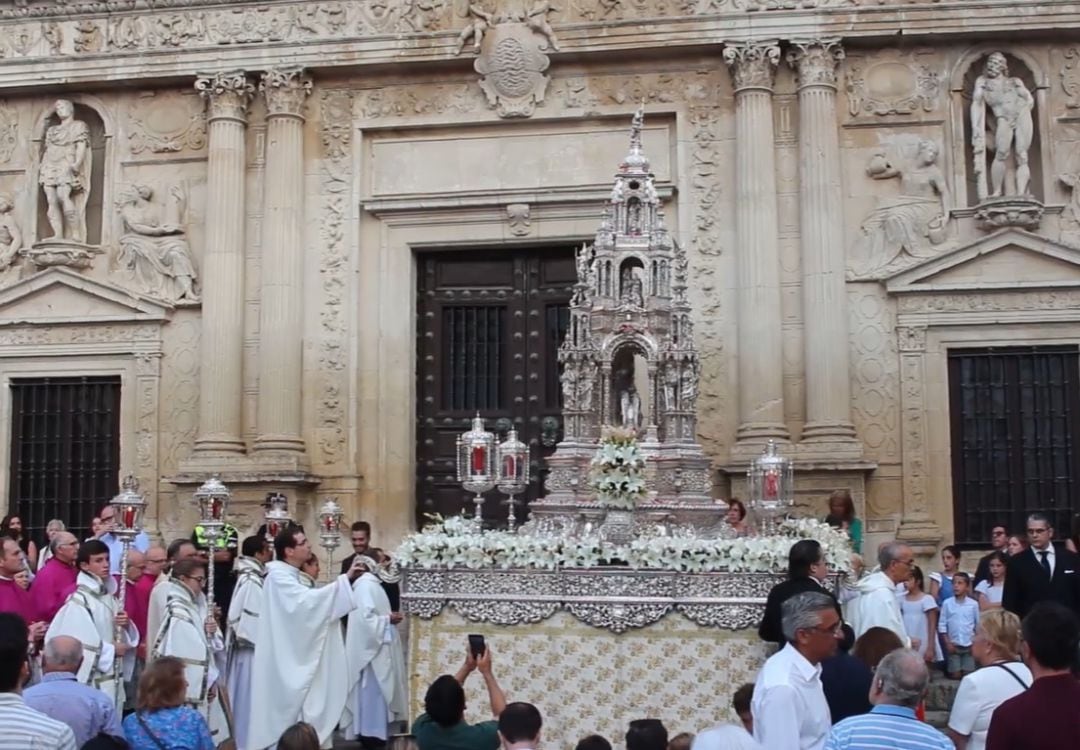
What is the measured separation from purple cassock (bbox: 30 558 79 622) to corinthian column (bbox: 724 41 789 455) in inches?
321

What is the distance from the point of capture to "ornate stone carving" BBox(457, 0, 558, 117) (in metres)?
17.2

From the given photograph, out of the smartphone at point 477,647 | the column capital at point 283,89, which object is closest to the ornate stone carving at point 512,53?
the column capital at point 283,89

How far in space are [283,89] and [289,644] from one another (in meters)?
9.10

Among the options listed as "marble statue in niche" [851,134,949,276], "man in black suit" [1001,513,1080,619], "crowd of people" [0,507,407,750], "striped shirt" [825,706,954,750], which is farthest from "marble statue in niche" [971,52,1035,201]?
"striped shirt" [825,706,954,750]

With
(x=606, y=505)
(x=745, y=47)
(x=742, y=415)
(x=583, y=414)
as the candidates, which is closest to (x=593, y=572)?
(x=606, y=505)

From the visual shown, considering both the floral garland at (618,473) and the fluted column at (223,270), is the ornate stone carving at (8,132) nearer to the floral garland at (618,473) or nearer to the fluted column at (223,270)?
the fluted column at (223,270)

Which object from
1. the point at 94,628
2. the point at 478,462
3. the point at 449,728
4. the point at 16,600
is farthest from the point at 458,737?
the point at 478,462

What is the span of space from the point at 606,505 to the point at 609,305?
2.13 meters

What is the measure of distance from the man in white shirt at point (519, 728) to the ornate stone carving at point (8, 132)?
15.4 metres

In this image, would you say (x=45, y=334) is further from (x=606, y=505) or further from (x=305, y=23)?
(x=606, y=505)

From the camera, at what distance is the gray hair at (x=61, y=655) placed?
612 centimetres

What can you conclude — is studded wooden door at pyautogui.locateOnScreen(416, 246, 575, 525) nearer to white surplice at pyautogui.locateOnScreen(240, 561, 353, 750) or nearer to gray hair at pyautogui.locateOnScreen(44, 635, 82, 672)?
white surplice at pyautogui.locateOnScreen(240, 561, 353, 750)

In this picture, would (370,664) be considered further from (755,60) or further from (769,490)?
(755,60)

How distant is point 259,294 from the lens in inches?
688
